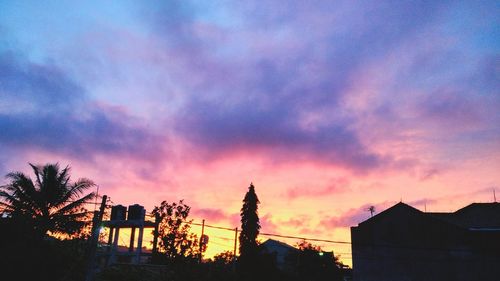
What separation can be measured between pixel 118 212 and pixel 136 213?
7.39ft

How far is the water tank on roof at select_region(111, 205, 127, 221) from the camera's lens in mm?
37562

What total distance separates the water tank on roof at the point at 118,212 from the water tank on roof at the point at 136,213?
38.3 inches

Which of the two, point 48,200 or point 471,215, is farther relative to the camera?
point 471,215

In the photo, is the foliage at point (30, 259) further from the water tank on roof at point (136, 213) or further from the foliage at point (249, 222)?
the foliage at point (249, 222)

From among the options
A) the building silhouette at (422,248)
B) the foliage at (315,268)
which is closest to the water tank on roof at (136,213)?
the building silhouette at (422,248)

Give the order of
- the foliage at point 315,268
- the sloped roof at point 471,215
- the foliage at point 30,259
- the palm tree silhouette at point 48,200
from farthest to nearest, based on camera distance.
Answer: the foliage at point 315,268, the sloped roof at point 471,215, the palm tree silhouette at point 48,200, the foliage at point 30,259

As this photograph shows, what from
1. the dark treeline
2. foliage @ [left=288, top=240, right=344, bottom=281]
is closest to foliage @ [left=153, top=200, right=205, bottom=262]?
the dark treeline

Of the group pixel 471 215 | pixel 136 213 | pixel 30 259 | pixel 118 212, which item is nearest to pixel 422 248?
pixel 471 215

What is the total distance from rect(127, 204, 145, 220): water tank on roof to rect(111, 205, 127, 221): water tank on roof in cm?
97

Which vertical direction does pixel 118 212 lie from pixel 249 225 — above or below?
below

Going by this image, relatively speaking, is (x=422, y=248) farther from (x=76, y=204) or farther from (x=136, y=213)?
(x=76, y=204)

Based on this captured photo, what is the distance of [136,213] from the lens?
3691 cm

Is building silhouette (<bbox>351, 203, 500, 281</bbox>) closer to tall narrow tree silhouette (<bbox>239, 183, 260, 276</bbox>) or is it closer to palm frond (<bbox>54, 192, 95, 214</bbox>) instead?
tall narrow tree silhouette (<bbox>239, 183, 260, 276</bbox>)

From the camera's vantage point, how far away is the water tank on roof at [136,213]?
36781 millimetres
